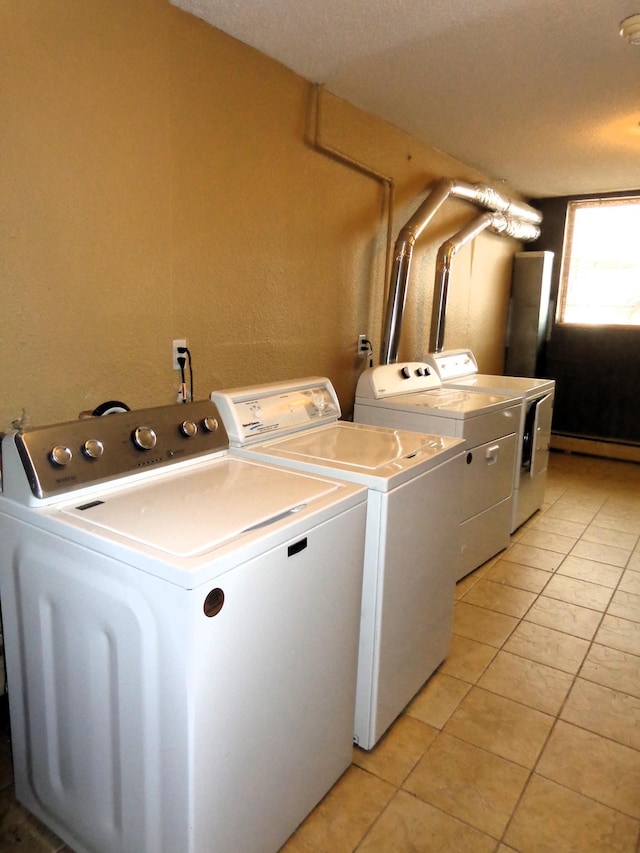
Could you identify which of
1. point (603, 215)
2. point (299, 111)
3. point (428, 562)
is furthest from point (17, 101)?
point (603, 215)

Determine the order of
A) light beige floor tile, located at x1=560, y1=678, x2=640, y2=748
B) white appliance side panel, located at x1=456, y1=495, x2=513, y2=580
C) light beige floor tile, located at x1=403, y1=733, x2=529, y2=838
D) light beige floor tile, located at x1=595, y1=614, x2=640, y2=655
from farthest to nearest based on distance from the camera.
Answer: white appliance side panel, located at x1=456, y1=495, x2=513, y2=580
light beige floor tile, located at x1=595, y1=614, x2=640, y2=655
light beige floor tile, located at x1=560, y1=678, x2=640, y2=748
light beige floor tile, located at x1=403, y1=733, x2=529, y2=838

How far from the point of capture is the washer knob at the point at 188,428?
1677 millimetres

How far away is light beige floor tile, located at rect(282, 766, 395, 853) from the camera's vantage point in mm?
1438

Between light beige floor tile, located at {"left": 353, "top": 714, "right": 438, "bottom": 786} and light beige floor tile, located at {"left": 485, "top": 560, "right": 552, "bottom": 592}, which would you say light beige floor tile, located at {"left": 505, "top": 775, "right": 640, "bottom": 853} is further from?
light beige floor tile, located at {"left": 485, "top": 560, "right": 552, "bottom": 592}

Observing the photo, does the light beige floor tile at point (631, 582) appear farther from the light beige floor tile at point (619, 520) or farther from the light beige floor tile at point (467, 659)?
the light beige floor tile at point (467, 659)

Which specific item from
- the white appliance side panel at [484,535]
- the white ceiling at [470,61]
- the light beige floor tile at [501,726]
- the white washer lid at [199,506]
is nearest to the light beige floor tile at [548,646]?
the light beige floor tile at [501,726]

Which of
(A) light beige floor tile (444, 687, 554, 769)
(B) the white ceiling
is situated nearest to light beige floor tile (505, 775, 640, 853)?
(A) light beige floor tile (444, 687, 554, 769)

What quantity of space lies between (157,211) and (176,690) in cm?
154

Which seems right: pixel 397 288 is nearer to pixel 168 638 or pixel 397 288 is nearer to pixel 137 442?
pixel 137 442

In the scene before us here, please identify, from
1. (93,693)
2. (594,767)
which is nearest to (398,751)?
(594,767)

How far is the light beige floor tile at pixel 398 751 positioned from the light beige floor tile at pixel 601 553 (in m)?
1.74

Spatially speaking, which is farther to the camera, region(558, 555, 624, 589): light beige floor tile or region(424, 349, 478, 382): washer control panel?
region(424, 349, 478, 382): washer control panel

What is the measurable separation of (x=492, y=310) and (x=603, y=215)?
1385 mm

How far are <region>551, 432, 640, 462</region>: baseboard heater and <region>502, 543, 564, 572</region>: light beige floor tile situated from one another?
2.43 meters
